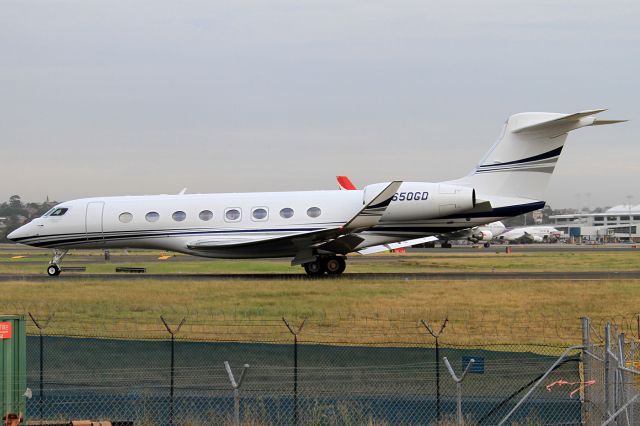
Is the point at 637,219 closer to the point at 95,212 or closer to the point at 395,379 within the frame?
the point at 95,212

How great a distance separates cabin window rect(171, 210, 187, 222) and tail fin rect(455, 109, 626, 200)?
10407mm

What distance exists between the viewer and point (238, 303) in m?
23.8

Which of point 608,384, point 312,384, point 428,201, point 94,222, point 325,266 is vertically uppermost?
point 428,201

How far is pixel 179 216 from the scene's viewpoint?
32.8 metres

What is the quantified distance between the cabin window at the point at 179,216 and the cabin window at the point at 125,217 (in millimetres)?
1668

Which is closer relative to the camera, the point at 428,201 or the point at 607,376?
the point at 607,376

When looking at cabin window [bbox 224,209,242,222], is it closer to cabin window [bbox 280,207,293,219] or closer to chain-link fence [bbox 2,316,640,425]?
cabin window [bbox 280,207,293,219]

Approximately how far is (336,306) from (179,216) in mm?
11567

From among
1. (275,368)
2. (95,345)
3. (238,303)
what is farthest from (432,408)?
(238,303)

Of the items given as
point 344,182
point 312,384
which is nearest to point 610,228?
point 344,182

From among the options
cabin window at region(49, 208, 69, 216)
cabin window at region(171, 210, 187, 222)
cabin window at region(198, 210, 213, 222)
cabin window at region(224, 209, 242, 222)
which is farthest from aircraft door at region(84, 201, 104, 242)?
cabin window at region(224, 209, 242, 222)

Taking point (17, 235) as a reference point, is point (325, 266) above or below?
below

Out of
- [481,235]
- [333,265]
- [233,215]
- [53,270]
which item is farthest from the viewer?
[481,235]

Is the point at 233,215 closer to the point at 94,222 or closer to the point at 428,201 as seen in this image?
the point at 94,222
